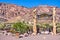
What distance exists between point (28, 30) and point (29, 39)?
998cm

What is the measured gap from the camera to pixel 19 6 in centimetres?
10806

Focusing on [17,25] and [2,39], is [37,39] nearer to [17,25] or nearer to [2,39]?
[2,39]

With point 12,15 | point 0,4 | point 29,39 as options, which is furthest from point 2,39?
point 0,4

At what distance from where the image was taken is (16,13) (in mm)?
98438

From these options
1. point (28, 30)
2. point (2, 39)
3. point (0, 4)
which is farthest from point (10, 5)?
point (2, 39)

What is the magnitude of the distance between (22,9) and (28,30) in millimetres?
73289

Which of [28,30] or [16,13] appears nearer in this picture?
[28,30]

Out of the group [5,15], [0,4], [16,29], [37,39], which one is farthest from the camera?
[0,4]

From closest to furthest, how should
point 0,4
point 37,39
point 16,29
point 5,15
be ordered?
point 37,39 → point 16,29 → point 5,15 → point 0,4

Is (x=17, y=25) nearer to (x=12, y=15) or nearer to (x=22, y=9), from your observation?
(x=12, y=15)

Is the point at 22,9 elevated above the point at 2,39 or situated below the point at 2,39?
above

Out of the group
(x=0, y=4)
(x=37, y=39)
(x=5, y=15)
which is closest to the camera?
(x=37, y=39)

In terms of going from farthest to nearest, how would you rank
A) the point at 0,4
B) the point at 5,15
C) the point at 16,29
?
1. the point at 0,4
2. the point at 5,15
3. the point at 16,29

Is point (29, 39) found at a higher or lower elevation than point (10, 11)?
lower
